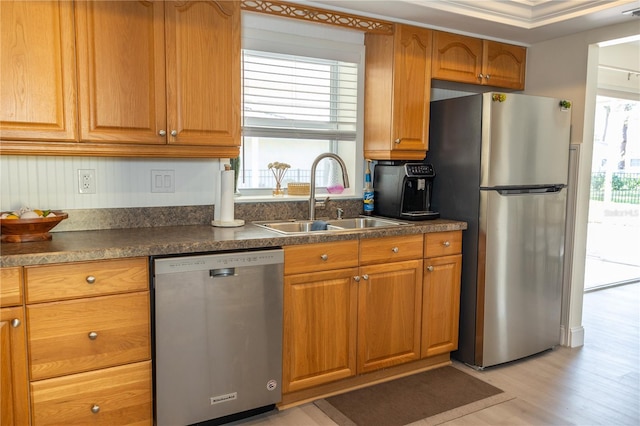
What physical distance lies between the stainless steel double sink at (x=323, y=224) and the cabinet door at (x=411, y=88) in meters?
0.49

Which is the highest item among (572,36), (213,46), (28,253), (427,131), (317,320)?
(572,36)

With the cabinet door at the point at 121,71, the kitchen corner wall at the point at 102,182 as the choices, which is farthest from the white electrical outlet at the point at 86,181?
the cabinet door at the point at 121,71

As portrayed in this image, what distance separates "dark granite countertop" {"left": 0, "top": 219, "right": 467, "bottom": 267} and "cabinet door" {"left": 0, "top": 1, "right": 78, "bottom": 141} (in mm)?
469

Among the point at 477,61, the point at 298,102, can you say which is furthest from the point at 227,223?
the point at 477,61

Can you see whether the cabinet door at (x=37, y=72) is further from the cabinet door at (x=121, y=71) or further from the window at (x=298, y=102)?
the window at (x=298, y=102)

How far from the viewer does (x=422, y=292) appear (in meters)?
2.92

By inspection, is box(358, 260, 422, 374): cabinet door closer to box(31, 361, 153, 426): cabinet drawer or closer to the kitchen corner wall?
the kitchen corner wall

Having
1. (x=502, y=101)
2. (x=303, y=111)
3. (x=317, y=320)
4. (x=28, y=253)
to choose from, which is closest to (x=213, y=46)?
(x=303, y=111)

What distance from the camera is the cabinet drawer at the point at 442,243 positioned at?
115 inches

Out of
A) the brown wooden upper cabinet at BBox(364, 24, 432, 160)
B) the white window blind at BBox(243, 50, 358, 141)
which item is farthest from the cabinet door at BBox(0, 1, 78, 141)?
the brown wooden upper cabinet at BBox(364, 24, 432, 160)

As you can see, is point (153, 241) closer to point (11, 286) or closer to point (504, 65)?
point (11, 286)

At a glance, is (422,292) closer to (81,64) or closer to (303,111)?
(303,111)

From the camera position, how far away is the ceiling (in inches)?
111

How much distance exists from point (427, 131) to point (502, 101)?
505 millimetres
